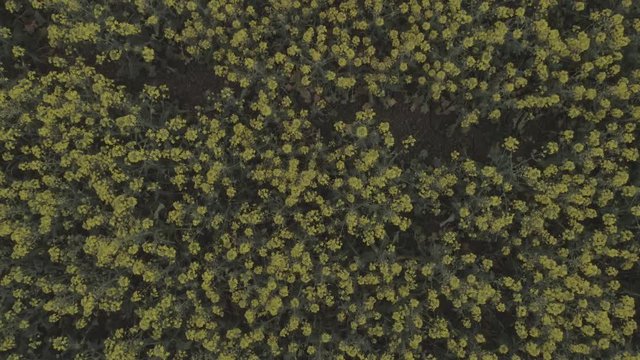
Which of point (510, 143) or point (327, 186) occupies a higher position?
point (510, 143)

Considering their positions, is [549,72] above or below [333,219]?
above

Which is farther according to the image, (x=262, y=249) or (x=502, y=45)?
(x=502, y=45)

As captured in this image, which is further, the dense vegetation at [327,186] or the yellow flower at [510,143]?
the yellow flower at [510,143]

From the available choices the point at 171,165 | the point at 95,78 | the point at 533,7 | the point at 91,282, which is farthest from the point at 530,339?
the point at 95,78

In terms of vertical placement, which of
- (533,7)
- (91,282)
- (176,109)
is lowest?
(91,282)

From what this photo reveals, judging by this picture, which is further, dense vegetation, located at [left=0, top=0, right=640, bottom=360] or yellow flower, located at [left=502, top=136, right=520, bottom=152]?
yellow flower, located at [left=502, top=136, right=520, bottom=152]

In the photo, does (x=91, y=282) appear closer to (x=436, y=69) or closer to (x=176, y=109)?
(x=176, y=109)

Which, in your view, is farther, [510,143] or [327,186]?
[327,186]

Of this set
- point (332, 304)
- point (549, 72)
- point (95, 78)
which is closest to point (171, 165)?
point (95, 78)
